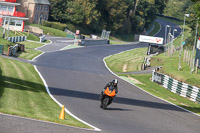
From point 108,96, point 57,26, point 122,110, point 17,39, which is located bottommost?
point 17,39

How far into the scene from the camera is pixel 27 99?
19.5 m

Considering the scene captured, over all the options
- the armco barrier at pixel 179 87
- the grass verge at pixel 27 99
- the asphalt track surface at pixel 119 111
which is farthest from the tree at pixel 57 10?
the grass verge at pixel 27 99

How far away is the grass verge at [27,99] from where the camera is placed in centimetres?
1546

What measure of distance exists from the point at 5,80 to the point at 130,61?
114 feet

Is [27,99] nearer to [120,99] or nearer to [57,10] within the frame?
[120,99]

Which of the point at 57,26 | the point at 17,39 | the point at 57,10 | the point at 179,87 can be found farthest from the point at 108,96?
the point at 57,10

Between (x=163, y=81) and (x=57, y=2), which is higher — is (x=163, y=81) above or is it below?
below

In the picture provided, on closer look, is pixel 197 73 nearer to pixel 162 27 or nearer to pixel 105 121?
pixel 105 121

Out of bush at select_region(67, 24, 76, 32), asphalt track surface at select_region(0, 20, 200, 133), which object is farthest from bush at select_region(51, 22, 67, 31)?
asphalt track surface at select_region(0, 20, 200, 133)

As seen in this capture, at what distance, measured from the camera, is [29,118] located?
1408cm

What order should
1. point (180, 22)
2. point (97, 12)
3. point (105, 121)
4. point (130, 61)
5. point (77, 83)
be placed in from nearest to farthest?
point (105, 121)
point (77, 83)
point (130, 61)
point (97, 12)
point (180, 22)

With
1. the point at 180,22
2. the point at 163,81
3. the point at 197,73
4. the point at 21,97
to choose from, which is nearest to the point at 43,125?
the point at 21,97

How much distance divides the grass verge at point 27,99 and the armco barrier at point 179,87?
12.2 metres

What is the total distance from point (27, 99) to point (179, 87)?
17.4 meters
